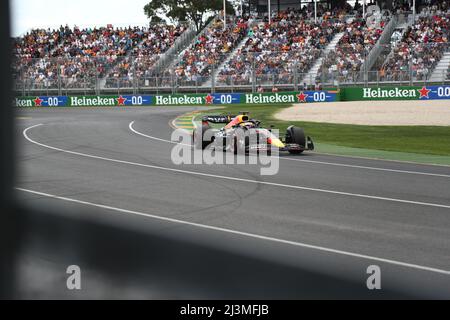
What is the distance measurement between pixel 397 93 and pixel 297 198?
95.0 ft

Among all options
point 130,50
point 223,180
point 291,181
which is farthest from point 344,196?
point 130,50

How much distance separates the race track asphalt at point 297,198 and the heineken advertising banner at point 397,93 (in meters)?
22.0

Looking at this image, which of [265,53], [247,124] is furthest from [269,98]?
[247,124]

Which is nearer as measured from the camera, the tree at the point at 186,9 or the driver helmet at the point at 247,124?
the driver helmet at the point at 247,124

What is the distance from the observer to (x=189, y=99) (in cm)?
4025

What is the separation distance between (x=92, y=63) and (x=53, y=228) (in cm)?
4116

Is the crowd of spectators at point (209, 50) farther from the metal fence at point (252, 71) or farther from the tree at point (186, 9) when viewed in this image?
the tree at point (186, 9)

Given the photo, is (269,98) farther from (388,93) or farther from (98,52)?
(98,52)

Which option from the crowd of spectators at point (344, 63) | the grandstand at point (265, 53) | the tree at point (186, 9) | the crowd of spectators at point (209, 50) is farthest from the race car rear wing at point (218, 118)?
the tree at point (186, 9)

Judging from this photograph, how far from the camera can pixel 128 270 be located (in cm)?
138

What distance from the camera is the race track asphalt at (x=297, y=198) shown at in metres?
6.29
